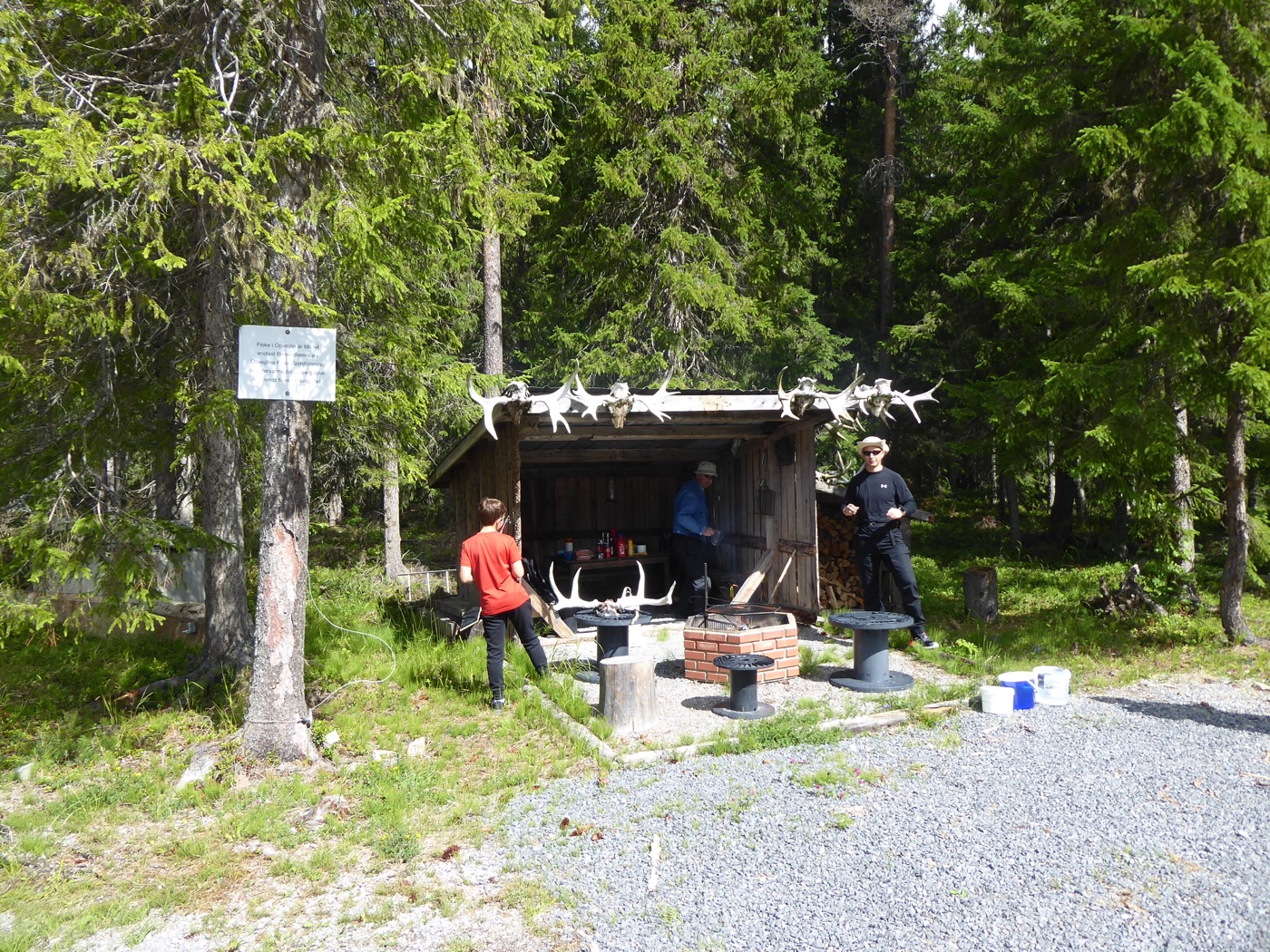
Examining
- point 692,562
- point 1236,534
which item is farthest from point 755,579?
point 1236,534

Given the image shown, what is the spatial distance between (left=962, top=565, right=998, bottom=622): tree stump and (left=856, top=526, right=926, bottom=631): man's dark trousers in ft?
7.04

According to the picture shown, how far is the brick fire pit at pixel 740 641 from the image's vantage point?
775cm

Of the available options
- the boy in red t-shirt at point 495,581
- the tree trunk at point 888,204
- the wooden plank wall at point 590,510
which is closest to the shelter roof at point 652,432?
the wooden plank wall at point 590,510

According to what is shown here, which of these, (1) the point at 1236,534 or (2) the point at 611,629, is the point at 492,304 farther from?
(1) the point at 1236,534

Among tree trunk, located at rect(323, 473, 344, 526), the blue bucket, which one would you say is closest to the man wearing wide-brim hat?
the blue bucket

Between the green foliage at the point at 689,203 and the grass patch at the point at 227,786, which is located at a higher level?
the green foliage at the point at 689,203

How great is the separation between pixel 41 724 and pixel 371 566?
10.6 metres

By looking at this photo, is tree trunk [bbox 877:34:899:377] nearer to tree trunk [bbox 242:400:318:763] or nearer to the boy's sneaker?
the boy's sneaker

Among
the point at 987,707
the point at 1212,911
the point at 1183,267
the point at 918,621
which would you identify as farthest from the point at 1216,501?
the point at 1212,911

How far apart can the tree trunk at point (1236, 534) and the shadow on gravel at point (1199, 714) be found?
238cm

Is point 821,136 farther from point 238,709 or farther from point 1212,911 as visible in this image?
point 1212,911

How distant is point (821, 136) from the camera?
1783 cm

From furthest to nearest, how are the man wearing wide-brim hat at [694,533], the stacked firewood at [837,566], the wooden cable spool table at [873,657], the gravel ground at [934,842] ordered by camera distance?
the stacked firewood at [837,566], the man wearing wide-brim hat at [694,533], the wooden cable spool table at [873,657], the gravel ground at [934,842]

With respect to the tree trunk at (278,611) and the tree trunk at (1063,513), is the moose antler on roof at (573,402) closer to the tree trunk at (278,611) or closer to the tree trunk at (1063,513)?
the tree trunk at (278,611)
